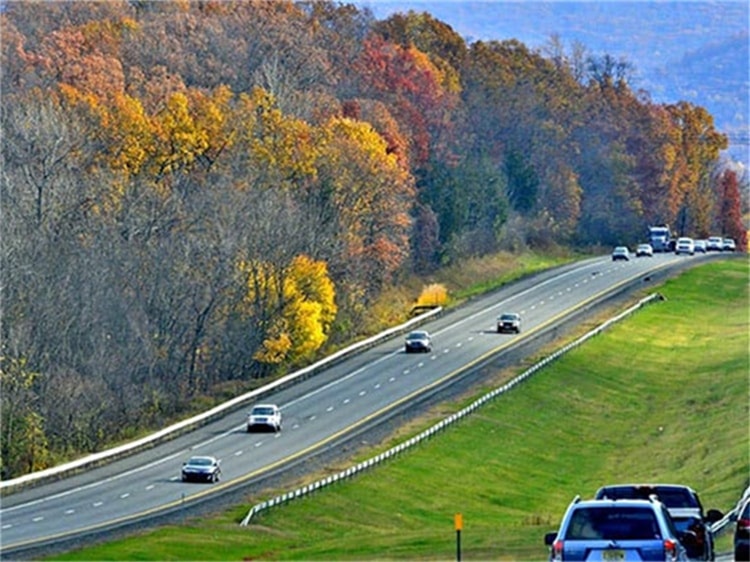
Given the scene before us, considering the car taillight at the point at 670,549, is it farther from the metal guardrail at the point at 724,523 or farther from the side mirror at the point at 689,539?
the metal guardrail at the point at 724,523

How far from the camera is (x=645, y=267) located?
483 feet

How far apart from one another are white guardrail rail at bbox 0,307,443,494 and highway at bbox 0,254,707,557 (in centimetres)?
42

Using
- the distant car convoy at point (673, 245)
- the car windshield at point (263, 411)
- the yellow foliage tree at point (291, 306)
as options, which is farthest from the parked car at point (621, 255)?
the car windshield at point (263, 411)

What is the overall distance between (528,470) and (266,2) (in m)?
90.2

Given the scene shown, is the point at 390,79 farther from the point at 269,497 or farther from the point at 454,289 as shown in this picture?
the point at 269,497

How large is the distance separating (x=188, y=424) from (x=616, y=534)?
189ft

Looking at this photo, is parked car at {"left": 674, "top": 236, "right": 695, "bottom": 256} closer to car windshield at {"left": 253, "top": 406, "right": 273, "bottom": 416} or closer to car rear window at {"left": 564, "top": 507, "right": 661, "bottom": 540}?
car windshield at {"left": 253, "top": 406, "right": 273, "bottom": 416}

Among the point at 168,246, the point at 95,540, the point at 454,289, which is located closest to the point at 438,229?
the point at 454,289

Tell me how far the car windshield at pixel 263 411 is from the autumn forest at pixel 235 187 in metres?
6.14

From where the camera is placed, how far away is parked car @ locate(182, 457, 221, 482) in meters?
68.0

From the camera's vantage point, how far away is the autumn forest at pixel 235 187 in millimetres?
95125

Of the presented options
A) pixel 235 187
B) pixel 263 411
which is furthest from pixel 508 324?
pixel 263 411

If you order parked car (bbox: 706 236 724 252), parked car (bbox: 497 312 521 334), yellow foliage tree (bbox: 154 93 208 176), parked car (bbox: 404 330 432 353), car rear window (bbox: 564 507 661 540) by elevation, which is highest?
yellow foliage tree (bbox: 154 93 208 176)

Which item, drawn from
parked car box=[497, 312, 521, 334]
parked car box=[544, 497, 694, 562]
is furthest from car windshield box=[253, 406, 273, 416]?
parked car box=[544, 497, 694, 562]
